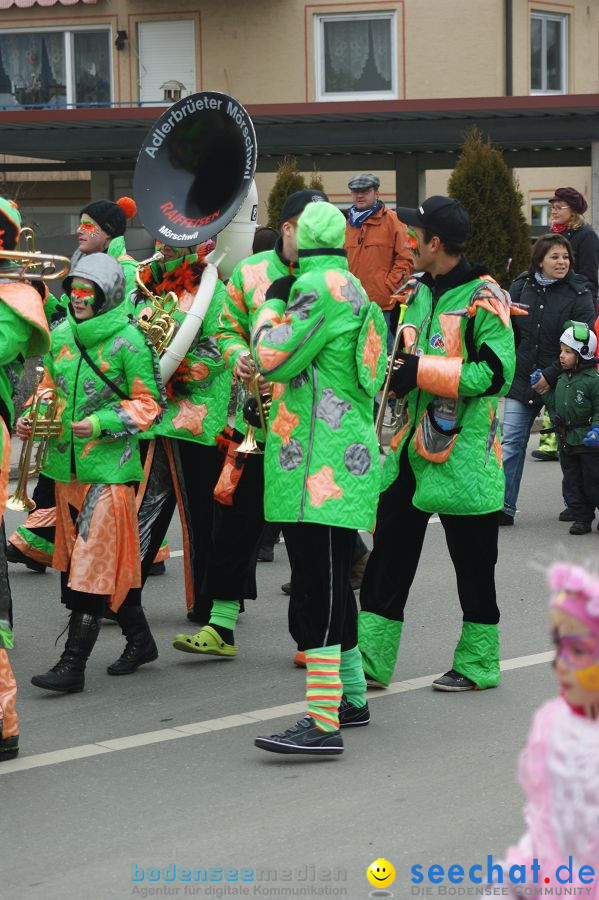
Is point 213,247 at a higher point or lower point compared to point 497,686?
higher

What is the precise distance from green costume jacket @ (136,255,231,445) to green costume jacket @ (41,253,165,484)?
2.49 feet

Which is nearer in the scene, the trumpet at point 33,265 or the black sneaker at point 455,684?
the trumpet at point 33,265

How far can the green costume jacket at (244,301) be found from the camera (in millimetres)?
6309

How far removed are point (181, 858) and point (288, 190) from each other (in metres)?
16.7

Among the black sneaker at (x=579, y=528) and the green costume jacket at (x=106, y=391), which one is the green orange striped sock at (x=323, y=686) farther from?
the black sneaker at (x=579, y=528)

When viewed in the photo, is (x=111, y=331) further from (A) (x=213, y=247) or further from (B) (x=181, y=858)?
(B) (x=181, y=858)

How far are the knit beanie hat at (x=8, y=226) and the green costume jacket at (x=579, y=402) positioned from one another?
518 cm

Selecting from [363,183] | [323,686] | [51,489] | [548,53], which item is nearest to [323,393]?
[323,686]

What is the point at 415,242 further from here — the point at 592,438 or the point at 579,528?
the point at 579,528

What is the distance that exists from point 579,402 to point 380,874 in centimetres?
596

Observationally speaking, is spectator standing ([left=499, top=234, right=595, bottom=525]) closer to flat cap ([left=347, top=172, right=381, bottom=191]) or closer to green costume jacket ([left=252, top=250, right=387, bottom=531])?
flat cap ([left=347, top=172, right=381, bottom=191])

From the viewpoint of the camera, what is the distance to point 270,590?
8109 millimetres

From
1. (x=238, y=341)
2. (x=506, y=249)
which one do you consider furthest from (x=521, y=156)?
(x=238, y=341)

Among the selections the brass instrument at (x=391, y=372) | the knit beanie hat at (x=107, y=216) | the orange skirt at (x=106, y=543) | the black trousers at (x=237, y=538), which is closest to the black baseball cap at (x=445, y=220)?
the brass instrument at (x=391, y=372)
